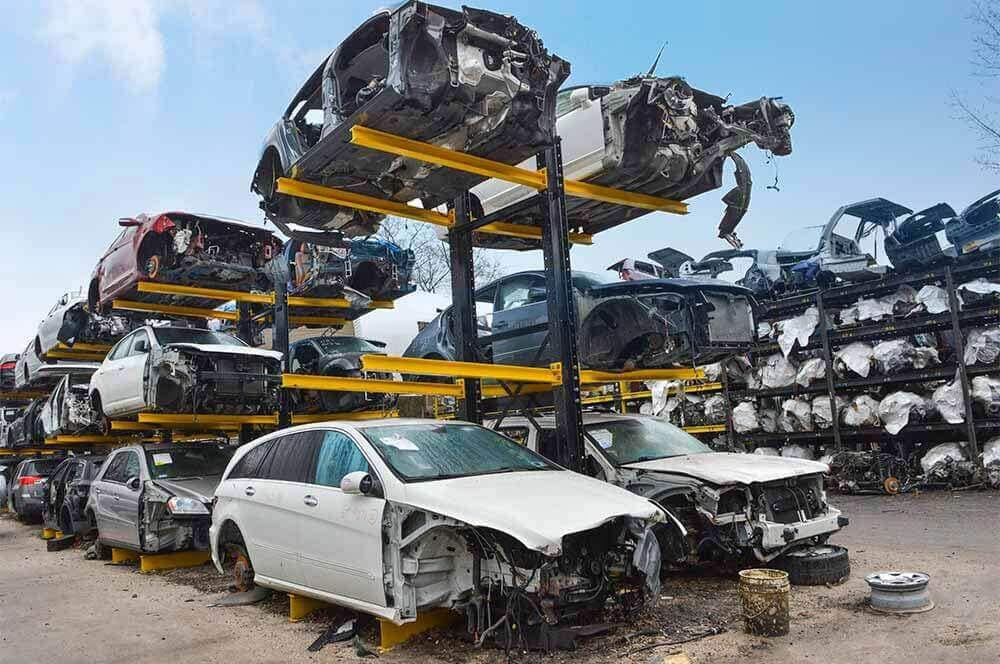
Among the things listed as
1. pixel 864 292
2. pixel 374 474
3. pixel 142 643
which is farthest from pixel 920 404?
pixel 142 643

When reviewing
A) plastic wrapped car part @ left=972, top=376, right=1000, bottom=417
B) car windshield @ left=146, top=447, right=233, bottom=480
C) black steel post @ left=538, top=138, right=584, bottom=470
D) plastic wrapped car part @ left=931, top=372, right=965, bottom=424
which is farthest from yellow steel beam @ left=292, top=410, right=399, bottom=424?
plastic wrapped car part @ left=972, top=376, right=1000, bottom=417

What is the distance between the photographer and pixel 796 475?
629cm

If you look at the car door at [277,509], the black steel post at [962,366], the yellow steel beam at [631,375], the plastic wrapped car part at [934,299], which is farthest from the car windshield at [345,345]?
the black steel post at [962,366]

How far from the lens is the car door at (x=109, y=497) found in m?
9.20

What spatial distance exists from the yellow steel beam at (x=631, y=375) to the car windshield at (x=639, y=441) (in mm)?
490

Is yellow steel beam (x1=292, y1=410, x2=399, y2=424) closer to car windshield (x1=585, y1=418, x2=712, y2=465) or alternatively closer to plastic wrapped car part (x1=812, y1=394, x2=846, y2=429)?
car windshield (x1=585, y1=418, x2=712, y2=465)

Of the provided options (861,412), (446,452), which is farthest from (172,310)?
(861,412)

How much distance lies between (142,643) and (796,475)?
513 centimetres

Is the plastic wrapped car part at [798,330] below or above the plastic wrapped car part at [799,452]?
above

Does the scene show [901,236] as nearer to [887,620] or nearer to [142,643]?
[887,620]

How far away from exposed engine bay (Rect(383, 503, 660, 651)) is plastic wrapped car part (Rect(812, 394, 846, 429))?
9194mm

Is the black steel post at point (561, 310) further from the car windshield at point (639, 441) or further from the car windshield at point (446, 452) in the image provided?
the car windshield at point (446, 452)

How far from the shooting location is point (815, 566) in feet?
20.0

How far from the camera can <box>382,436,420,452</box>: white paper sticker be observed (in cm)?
529
